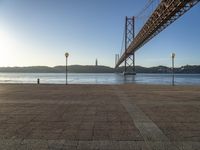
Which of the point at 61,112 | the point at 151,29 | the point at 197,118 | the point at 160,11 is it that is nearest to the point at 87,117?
the point at 61,112

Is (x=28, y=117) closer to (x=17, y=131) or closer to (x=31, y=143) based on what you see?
(x=17, y=131)

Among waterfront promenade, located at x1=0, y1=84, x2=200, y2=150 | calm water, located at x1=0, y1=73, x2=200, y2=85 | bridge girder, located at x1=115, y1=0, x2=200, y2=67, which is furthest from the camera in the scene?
calm water, located at x1=0, y1=73, x2=200, y2=85

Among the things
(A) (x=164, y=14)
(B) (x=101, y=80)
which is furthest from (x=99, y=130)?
(B) (x=101, y=80)

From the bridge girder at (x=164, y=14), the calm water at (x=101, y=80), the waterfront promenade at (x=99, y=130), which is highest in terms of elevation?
the bridge girder at (x=164, y=14)

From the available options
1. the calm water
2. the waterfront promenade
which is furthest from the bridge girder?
the waterfront promenade

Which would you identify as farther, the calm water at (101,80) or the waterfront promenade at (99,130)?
the calm water at (101,80)

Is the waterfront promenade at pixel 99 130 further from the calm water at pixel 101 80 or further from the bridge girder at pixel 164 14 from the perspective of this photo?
the calm water at pixel 101 80

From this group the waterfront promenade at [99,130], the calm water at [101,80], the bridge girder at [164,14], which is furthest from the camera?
the calm water at [101,80]

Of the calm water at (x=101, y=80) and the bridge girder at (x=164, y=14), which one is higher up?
the bridge girder at (x=164, y=14)

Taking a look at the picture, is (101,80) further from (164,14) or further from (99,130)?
(99,130)

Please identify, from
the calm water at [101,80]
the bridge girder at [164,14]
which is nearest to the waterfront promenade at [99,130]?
the bridge girder at [164,14]

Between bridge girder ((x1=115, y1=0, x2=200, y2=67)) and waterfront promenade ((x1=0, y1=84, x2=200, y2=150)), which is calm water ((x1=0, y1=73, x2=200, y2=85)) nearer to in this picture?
bridge girder ((x1=115, y1=0, x2=200, y2=67))

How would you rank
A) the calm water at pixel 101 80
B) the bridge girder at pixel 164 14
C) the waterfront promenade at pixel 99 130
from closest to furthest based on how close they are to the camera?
the waterfront promenade at pixel 99 130 < the bridge girder at pixel 164 14 < the calm water at pixel 101 80

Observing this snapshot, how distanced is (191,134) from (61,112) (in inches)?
139
